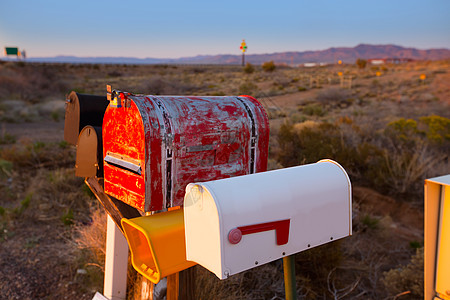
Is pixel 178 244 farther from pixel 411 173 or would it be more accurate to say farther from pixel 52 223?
pixel 411 173

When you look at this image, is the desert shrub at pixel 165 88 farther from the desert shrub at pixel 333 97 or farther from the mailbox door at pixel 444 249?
the mailbox door at pixel 444 249

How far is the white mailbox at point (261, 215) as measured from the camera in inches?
48.9

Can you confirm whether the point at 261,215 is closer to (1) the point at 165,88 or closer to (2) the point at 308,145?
(2) the point at 308,145

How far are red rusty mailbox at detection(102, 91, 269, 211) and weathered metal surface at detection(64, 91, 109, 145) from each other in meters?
0.46

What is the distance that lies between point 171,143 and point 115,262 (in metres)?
1.30

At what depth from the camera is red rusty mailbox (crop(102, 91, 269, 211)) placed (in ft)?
5.58

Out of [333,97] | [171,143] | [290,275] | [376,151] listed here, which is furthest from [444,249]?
[333,97]

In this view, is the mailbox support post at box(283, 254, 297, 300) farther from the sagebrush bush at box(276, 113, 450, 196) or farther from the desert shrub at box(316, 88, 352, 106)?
the desert shrub at box(316, 88, 352, 106)

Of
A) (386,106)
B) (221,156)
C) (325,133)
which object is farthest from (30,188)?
(386,106)

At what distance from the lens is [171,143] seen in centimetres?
172

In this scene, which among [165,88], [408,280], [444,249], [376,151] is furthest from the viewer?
[165,88]

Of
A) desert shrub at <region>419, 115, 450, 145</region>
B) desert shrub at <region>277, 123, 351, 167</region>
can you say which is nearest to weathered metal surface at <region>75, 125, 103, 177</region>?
desert shrub at <region>277, 123, 351, 167</region>

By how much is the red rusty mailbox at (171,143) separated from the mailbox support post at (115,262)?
24.0 inches

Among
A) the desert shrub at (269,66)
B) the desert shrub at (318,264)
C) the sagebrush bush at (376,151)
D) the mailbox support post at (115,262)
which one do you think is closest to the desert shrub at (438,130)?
the sagebrush bush at (376,151)
